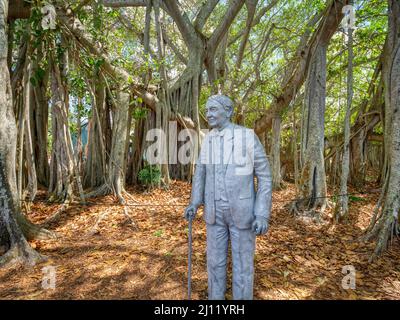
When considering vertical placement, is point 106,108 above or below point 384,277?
above

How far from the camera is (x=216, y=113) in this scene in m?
1.90

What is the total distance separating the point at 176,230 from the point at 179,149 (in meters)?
3.32

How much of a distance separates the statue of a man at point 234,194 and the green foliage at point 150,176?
4021mm

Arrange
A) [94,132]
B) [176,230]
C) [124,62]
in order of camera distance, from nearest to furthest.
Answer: [176,230]
[124,62]
[94,132]

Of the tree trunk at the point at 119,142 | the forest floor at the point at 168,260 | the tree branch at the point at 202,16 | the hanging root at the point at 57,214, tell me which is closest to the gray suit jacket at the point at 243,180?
the forest floor at the point at 168,260

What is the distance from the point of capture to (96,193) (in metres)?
5.16

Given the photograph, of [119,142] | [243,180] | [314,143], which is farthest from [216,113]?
[119,142]

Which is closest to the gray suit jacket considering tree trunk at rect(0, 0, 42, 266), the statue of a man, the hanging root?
the statue of a man

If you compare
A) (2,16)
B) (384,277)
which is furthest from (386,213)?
(2,16)

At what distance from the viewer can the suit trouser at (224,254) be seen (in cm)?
192

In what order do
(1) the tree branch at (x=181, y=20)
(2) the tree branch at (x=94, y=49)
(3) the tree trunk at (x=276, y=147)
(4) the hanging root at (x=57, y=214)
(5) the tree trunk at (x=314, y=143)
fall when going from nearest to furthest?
(4) the hanging root at (x=57, y=214) → (2) the tree branch at (x=94, y=49) → (5) the tree trunk at (x=314, y=143) → (1) the tree branch at (x=181, y=20) → (3) the tree trunk at (x=276, y=147)

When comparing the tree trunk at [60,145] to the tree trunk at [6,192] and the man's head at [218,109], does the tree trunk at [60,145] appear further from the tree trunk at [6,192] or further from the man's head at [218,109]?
the man's head at [218,109]

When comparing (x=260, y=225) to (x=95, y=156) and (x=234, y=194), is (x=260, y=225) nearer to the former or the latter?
(x=234, y=194)

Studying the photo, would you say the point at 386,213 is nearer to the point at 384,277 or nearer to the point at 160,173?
the point at 384,277
